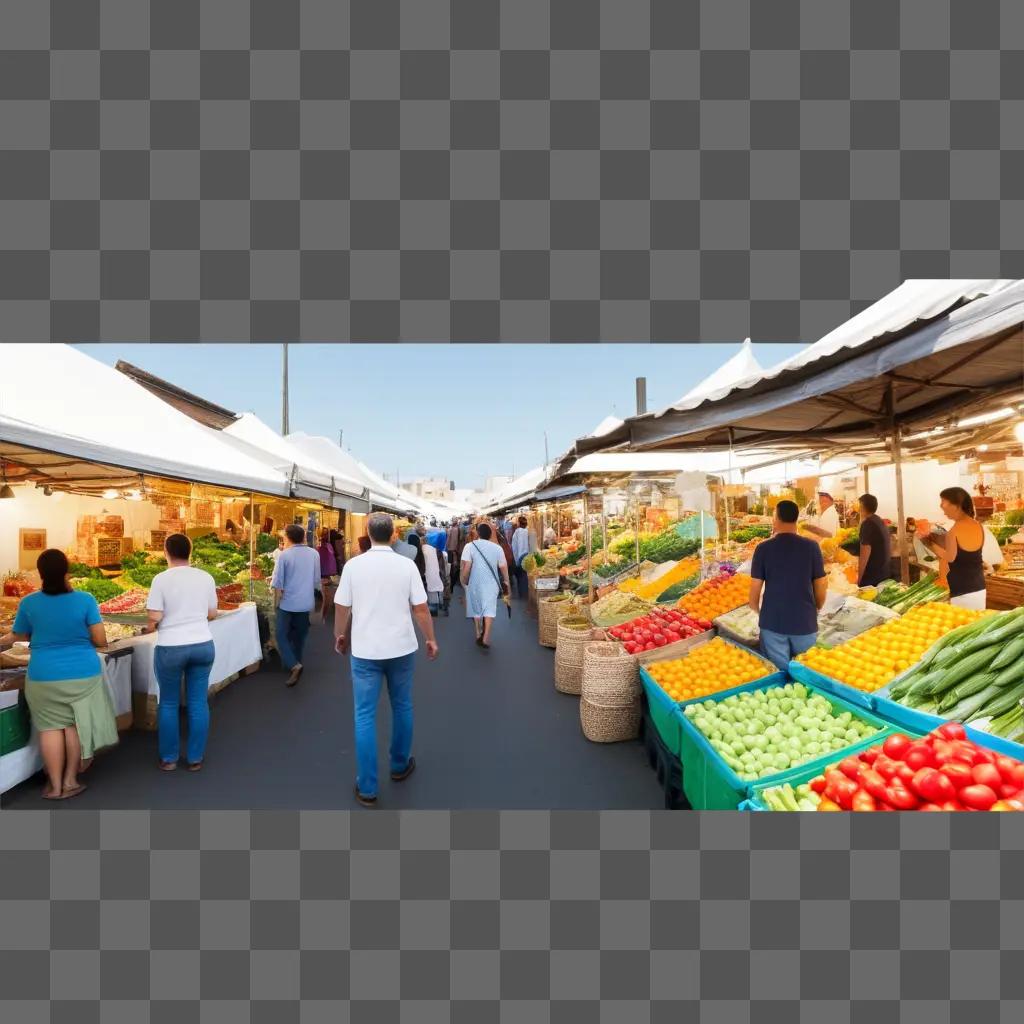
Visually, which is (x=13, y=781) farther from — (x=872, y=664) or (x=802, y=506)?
(x=802, y=506)

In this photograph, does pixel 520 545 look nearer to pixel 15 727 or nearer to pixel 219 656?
pixel 219 656

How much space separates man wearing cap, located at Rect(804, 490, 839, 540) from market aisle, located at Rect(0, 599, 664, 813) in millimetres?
4034

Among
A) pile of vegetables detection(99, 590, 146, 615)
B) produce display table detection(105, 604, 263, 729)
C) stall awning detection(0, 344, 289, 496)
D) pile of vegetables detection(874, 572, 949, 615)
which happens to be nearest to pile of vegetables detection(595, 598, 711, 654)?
pile of vegetables detection(874, 572, 949, 615)

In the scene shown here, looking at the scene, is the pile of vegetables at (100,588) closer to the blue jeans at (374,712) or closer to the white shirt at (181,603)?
the white shirt at (181,603)

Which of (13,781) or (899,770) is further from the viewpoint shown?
(13,781)

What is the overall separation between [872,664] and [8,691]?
17.5 ft

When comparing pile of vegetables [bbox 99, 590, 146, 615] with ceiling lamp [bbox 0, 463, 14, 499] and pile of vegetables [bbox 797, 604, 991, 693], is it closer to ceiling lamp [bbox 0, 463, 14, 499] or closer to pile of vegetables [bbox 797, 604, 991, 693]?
ceiling lamp [bbox 0, 463, 14, 499]

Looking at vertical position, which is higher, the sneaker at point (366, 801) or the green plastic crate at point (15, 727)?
the green plastic crate at point (15, 727)

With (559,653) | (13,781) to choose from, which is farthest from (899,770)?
(13,781)

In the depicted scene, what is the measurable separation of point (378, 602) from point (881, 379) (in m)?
3.64

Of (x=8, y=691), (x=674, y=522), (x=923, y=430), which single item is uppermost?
(x=923, y=430)

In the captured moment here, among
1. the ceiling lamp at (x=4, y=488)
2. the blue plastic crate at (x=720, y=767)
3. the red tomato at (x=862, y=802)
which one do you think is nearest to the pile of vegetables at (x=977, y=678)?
the blue plastic crate at (x=720, y=767)

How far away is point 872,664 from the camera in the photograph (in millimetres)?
3145

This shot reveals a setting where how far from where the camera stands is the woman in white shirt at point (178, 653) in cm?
379
